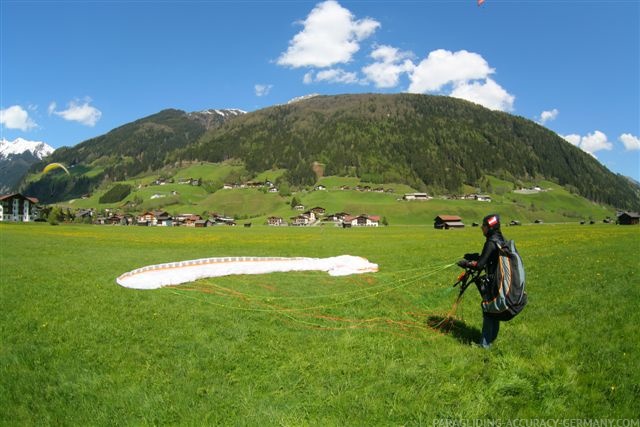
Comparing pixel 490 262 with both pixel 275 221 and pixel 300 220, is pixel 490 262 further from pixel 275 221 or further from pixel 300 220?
pixel 275 221

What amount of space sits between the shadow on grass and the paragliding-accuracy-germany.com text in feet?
12.0

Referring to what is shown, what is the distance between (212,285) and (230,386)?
10952 mm

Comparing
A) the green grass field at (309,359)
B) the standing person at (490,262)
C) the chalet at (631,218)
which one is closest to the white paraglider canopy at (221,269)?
the green grass field at (309,359)

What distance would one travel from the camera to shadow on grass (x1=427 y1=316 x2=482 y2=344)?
10561mm

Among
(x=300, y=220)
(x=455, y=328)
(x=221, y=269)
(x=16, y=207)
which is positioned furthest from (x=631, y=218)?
(x=16, y=207)

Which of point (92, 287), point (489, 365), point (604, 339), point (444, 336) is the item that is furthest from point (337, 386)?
point (92, 287)

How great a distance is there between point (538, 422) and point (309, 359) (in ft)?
15.9

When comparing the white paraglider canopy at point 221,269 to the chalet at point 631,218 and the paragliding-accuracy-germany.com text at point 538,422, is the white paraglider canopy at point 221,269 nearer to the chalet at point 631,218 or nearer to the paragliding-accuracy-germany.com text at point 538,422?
the paragliding-accuracy-germany.com text at point 538,422

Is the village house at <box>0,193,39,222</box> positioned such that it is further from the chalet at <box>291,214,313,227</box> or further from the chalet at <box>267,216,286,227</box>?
the chalet at <box>291,214,313,227</box>

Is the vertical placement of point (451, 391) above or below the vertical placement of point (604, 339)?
below

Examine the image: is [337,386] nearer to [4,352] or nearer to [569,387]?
[569,387]

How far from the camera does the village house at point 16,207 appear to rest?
144 m

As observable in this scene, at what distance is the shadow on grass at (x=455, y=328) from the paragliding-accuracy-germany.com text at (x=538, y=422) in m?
3.66

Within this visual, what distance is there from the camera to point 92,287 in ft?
54.4
